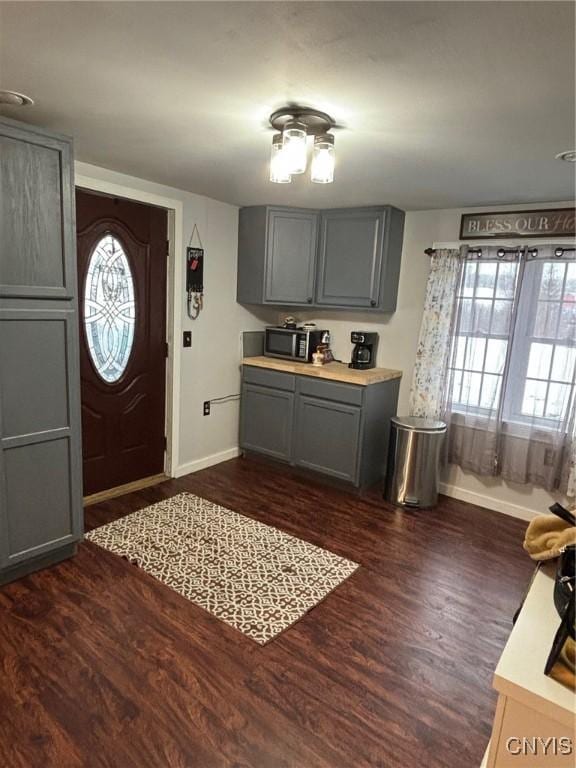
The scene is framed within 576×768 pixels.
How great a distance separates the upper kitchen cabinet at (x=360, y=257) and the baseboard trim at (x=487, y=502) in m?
1.57

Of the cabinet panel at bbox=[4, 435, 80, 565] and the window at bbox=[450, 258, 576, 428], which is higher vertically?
the window at bbox=[450, 258, 576, 428]

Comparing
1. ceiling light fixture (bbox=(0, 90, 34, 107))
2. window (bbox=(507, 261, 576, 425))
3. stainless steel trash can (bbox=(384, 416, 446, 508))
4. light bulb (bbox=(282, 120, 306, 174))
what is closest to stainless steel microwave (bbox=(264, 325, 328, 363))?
stainless steel trash can (bbox=(384, 416, 446, 508))

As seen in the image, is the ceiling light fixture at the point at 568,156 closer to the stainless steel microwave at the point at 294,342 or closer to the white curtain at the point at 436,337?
the white curtain at the point at 436,337

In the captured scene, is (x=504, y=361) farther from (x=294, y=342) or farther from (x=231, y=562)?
(x=231, y=562)

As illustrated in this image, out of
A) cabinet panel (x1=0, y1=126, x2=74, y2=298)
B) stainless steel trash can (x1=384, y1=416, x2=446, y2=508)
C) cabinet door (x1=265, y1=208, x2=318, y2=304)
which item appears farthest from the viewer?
cabinet door (x1=265, y1=208, x2=318, y2=304)

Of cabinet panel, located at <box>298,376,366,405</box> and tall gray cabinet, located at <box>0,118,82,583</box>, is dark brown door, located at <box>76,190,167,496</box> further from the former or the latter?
cabinet panel, located at <box>298,376,366,405</box>

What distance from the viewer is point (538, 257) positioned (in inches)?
127

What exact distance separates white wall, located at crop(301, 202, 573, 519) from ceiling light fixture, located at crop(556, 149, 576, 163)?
986mm

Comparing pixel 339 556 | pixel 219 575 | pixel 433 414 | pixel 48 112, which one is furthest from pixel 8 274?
pixel 433 414

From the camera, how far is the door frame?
11.0 feet

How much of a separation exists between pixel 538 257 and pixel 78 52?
2942 mm

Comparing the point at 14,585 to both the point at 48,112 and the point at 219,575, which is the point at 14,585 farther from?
the point at 48,112

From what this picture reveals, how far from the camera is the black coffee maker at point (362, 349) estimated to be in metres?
3.98

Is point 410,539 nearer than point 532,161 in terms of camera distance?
No
